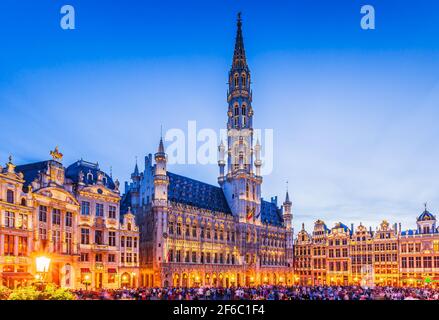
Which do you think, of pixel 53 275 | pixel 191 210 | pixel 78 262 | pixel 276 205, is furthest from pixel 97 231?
pixel 276 205

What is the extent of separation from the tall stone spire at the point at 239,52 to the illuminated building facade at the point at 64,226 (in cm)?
4647

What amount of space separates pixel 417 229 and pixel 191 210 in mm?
43600

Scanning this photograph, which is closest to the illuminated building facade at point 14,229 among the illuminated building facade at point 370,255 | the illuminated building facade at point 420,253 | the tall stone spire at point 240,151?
the tall stone spire at point 240,151

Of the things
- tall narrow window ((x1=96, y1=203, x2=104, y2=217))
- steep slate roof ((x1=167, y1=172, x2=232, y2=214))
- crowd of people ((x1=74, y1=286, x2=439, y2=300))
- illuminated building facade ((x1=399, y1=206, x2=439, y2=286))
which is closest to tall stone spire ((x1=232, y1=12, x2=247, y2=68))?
steep slate roof ((x1=167, y1=172, x2=232, y2=214))

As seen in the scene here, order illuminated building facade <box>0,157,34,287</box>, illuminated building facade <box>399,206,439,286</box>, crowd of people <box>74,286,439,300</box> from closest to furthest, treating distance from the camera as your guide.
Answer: crowd of people <box>74,286,439,300</box> < illuminated building facade <box>0,157,34,287</box> < illuminated building facade <box>399,206,439,286</box>

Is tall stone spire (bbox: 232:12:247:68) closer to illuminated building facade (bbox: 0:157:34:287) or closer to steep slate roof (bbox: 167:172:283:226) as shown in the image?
Result: steep slate roof (bbox: 167:172:283:226)

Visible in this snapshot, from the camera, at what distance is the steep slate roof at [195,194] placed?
78.2 meters

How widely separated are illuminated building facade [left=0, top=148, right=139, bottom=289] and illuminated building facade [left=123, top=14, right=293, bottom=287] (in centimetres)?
646

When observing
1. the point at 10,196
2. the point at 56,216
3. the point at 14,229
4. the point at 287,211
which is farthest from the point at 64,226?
the point at 287,211

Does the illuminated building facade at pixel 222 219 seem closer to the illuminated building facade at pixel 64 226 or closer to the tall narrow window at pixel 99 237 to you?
the illuminated building facade at pixel 64 226

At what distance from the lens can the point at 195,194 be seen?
8356cm

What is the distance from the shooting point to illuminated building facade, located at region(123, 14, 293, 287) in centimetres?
7133

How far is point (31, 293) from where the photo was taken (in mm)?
15656
